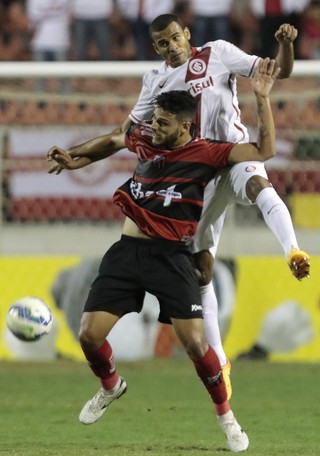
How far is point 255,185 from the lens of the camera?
680 cm

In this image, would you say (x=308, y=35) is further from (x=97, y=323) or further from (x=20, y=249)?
(x=97, y=323)

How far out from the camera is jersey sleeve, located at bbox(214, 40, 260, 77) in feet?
23.3


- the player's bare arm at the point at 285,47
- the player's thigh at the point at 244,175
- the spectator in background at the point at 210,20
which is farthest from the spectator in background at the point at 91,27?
the player's thigh at the point at 244,175

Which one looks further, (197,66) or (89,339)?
(197,66)

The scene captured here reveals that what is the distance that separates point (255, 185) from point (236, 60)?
0.87 metres

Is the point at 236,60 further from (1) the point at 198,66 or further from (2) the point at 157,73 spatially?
(2) the point at 157,73

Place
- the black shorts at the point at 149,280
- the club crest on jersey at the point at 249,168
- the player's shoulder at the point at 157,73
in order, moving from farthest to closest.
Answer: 1. the player's shoulder at the point at 157,73
2. the club crest on jersey at the point at 249,168
3. the black shorts at the point at 149,280

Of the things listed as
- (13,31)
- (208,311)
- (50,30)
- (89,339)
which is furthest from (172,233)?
(13,31)

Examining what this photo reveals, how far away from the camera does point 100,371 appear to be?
704 cm

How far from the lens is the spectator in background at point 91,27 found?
548 inches

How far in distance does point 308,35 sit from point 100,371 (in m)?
7.91

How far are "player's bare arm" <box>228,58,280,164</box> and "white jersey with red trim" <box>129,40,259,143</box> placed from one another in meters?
0.42

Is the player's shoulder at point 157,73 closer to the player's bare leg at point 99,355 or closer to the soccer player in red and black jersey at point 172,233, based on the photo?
the soccer player in red and black jersey at point 172,233

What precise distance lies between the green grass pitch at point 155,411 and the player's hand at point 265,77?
2.02 m
